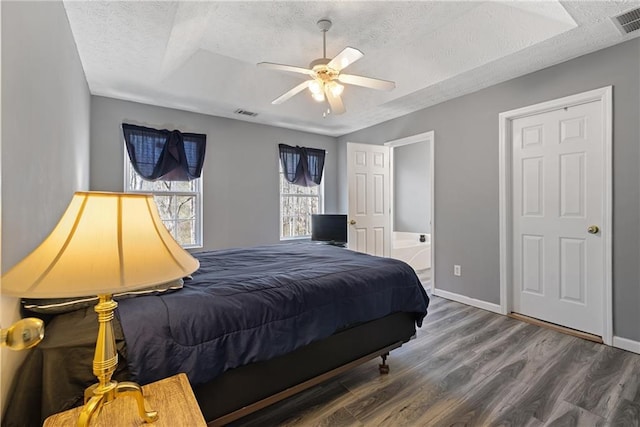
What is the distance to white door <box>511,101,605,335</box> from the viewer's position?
2643 millimetres

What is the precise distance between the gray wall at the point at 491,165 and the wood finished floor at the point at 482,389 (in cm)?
62

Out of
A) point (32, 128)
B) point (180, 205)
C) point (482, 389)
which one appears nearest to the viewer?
point (32, 128)

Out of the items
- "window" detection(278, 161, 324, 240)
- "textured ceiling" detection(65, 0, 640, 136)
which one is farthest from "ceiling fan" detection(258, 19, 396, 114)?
"window" detection(278, 161, 324, 240)

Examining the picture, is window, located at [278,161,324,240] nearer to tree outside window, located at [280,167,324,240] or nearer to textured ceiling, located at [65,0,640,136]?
tree outside window, located at [280,167,324,240]

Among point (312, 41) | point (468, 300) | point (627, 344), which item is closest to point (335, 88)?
point (312, 41)

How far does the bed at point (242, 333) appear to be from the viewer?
1.08m

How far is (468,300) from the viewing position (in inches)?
138

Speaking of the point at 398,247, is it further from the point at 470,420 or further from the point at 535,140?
the point at 470,420

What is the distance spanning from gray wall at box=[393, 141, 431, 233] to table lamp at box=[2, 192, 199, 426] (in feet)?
18.8

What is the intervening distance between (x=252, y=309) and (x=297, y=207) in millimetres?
3654

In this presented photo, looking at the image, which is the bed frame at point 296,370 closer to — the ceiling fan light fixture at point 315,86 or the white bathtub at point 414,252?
the ceiling fan light fixture at point 315,86

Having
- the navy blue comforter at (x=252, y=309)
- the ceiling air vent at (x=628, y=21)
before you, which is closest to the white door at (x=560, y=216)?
the ceiling air vent at (x=628, y=21)

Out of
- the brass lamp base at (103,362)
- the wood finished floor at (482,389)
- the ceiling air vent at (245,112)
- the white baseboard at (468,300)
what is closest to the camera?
the brass lamp base at (103,362)

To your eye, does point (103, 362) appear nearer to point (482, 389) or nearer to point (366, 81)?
point (482, 389)
